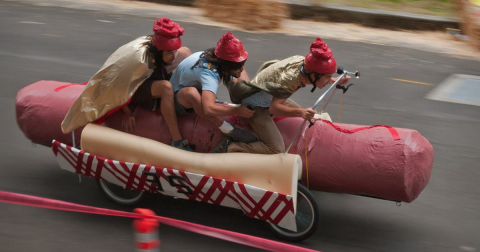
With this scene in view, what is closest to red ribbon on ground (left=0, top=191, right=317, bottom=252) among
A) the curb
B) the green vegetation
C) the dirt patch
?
the dirt patch

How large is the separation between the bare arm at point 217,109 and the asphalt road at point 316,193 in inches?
45.2

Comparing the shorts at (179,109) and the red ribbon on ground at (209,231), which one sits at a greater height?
the shorts at (179,109)

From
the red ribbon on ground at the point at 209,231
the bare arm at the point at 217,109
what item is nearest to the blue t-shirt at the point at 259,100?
the bare arm at the point at 217,109

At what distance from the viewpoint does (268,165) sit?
5.68 m

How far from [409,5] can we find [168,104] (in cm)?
976

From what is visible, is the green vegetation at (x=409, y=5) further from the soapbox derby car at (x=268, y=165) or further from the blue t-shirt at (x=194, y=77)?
the soapbox derby car at (x=268, y=165)

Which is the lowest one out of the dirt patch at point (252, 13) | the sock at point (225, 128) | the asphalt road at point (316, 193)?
the asphalt road at point (316, 193)

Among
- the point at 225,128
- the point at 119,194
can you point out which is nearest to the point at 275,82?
the point at 225,128

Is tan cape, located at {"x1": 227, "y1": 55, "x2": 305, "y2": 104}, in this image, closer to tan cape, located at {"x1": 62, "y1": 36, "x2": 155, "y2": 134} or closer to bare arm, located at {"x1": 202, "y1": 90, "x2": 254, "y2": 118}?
bare arm, located at {"x1": 202, "y1": 90, "x2": 254, "y2": 118}

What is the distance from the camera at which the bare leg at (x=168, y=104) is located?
6.07m

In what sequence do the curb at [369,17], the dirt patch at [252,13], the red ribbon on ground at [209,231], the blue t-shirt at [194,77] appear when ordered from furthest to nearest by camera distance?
the curb at [369,17] < the dirt patch at [252,13] < the blue t-shirt at [194,77] < the red ribbon on ground at [209,231]

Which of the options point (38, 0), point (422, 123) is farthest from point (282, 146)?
point (38, 0)

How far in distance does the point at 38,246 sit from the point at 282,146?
7.77 ft

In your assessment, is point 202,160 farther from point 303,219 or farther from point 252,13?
point 252,13
